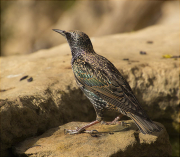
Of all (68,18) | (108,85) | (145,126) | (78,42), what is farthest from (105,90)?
(68,18)

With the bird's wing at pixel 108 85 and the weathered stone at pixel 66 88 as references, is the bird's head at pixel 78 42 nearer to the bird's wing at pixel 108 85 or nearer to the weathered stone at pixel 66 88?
the bird's wing at pixel 108 85

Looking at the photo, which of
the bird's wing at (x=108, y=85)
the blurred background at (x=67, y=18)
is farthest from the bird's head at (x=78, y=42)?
the blurred background at (x=67, y=18)

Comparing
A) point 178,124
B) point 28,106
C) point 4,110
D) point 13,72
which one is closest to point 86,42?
point 28,106

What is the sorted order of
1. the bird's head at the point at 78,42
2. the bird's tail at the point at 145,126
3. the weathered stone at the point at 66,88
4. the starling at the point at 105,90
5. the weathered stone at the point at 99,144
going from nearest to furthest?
the weathered stone at the point at 99,144 < the bird's tail at the point at 145,126 < the starling at the point at 105,90 < the weathered stone at the point at 66,88 < the bird's head at the point at 78,42

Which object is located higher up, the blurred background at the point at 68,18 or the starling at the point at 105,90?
the blurred background at the point at 68,18

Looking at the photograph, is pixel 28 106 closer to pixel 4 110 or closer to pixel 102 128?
pixel 4 110

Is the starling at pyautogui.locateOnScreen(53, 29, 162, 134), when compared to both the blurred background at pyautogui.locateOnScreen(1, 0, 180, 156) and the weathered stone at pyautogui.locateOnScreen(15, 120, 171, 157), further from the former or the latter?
the blurred background at pyautogui.locateOnScreen(1, 0, 180, 156)

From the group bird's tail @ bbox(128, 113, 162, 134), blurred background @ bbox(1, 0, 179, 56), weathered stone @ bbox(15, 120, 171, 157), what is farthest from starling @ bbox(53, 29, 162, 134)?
blurred background @ bbox(1, 0, 179, 56)
